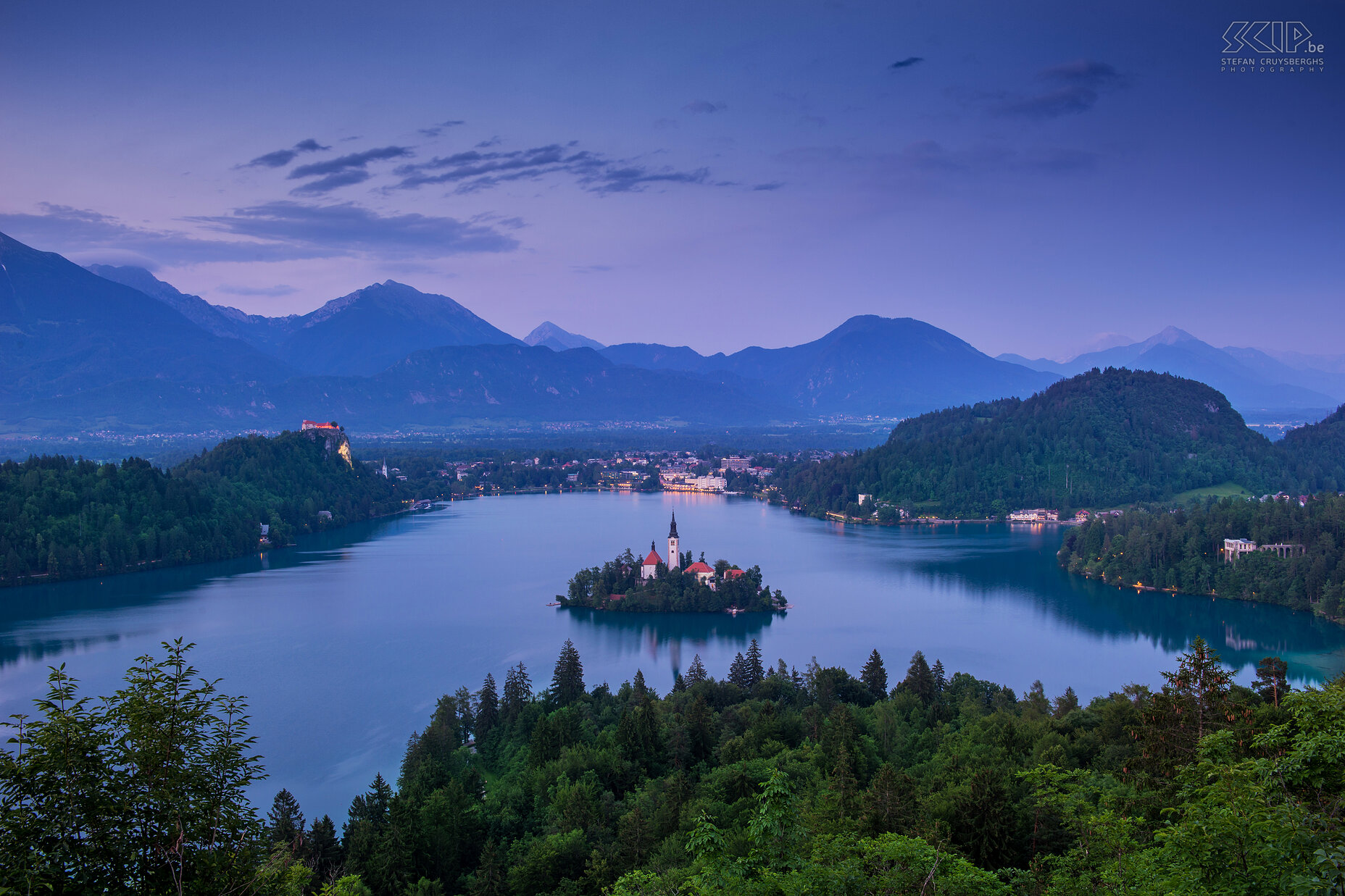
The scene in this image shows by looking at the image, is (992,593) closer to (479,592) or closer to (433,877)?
(479,592)

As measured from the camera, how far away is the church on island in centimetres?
3112

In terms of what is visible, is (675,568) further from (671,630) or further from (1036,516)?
(1036,516)

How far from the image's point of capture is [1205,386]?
69.8 m

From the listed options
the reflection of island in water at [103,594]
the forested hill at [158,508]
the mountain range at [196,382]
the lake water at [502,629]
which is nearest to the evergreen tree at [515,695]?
the lake water at [502,629]

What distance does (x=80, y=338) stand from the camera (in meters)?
137

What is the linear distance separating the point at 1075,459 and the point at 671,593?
40130 mm

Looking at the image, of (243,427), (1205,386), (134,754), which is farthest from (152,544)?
(243,427)

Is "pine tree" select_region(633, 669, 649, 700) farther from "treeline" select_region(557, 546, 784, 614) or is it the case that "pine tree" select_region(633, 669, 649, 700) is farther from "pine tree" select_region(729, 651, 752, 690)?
"treeline" select_region(557, 546, 784, 614)

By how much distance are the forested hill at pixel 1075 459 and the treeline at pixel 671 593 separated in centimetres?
2872

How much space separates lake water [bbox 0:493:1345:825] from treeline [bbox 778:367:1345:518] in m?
15.9

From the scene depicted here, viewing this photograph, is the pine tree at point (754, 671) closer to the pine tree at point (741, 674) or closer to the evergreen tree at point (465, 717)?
the pine tree at point (741, 674)

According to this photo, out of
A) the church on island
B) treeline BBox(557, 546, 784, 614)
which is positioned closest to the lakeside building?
treeline BBox(557, 546, 784, 614)

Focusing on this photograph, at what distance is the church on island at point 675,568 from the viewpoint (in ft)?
102

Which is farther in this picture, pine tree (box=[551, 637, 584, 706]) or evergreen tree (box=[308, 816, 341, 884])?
Answer: pine tree (box=[551, 637, 584, 706])
